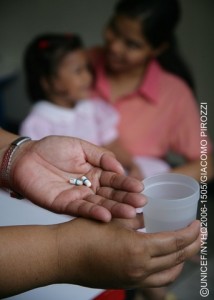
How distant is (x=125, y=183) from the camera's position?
59 centimetres

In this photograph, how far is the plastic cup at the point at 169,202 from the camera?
1.79 feet

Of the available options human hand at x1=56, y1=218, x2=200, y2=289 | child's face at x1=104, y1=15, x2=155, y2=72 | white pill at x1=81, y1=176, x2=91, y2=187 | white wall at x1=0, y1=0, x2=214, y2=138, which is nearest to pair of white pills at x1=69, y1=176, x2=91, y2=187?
white pill at x1=81, y1=176, x2=91, y2=187

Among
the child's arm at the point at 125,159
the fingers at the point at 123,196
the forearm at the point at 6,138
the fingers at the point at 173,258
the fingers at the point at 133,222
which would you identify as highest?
the forearm at the point at 6,138

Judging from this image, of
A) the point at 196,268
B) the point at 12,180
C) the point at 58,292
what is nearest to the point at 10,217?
the point at 12,180

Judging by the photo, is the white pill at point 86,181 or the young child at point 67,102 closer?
the white pill at point 86,181

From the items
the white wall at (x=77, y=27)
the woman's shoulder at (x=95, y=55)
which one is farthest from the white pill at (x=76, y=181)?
the white wall at (x=77, y=27)

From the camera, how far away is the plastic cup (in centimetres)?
55

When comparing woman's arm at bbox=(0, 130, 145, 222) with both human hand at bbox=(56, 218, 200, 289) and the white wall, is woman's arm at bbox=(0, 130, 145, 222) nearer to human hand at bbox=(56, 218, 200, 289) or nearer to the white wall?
human hand at bbox=(56, 218, 200, 289)

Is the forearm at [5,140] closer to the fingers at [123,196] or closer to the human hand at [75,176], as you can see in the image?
the human hand at [75,176]

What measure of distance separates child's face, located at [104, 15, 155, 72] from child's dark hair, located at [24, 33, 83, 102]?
148mm

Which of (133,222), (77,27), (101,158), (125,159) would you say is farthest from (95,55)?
(133,222)

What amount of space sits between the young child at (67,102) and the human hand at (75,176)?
608mm

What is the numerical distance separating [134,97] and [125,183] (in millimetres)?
836

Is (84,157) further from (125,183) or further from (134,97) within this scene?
(134,97)
